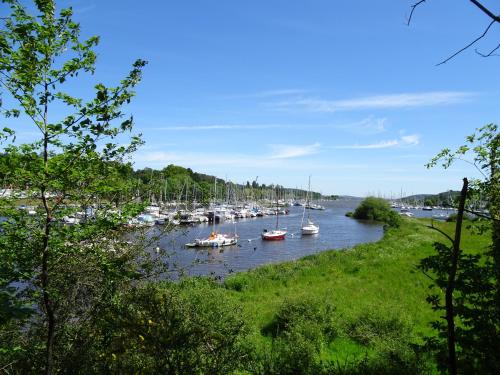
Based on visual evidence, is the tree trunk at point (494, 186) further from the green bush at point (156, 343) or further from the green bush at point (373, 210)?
the green bush at point (373, 210)

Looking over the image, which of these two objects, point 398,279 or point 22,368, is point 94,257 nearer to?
point 22,368

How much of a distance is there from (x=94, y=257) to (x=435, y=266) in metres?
4.92

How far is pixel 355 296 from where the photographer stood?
66.4ft

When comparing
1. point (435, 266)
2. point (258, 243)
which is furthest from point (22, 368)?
point (258, 243)

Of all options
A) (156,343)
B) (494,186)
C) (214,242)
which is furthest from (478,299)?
(214,242)

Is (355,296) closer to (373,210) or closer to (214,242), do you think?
(214,242)

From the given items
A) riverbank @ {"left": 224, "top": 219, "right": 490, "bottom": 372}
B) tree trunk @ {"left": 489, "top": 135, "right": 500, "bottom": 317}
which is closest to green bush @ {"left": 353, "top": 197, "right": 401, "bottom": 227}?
riverbank @ {"left": 224, "top": 219, "right": 490, "bottom": 372}

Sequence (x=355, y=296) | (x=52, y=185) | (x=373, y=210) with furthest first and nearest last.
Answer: (x=373, y=210)
(x=355, y=296)
(x=52, y=185)

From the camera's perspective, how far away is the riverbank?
12.9 metres

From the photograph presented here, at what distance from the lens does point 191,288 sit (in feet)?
41.3

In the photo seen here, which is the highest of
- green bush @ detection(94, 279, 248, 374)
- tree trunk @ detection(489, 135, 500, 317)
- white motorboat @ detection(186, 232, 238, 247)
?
tree trunk @ detection(489, 135, 500, 317)

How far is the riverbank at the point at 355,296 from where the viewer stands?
Answer: 12.9 meters

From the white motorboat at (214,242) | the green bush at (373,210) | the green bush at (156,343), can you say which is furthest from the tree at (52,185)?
the green bush at (373,210)

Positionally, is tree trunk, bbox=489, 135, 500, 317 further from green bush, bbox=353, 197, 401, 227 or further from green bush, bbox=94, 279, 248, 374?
green bush, bbox=353, 197, 401, 227
